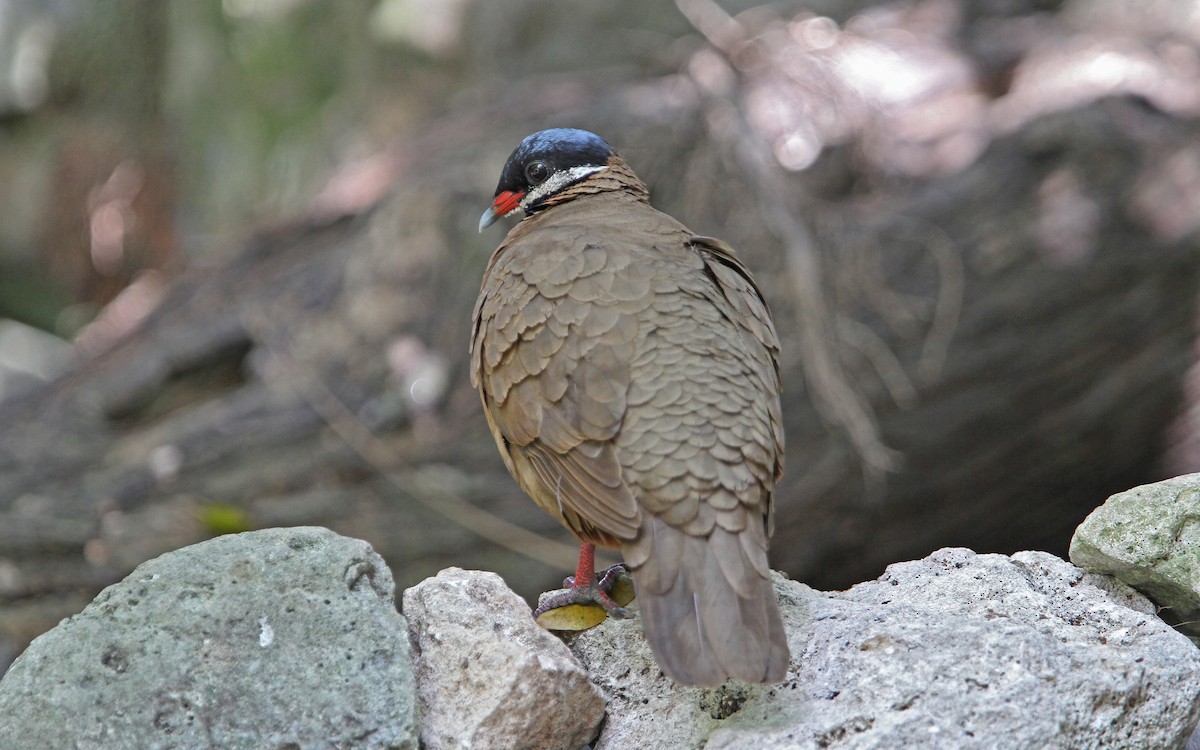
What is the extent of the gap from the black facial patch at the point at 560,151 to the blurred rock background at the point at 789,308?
291 centimetres

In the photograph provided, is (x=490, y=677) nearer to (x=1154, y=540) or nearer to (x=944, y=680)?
(x=944, y=680)

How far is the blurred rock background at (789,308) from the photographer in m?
7.43

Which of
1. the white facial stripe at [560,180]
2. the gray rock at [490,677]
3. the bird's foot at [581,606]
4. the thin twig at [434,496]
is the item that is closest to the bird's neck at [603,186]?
the white facial stripe at [560,180]

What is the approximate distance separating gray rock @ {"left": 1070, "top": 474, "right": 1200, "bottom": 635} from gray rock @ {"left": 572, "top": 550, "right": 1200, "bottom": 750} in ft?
0.38

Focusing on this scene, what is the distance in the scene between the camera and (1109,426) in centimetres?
787

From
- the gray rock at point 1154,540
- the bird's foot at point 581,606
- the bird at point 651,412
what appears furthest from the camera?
the bird's foot at point 581,606

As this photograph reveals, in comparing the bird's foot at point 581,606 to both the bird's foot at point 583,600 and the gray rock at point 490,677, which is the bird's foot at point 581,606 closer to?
the bird's foot at point 583,600

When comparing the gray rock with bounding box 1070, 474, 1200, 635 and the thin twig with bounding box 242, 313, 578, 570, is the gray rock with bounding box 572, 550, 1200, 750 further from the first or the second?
the thin twig with bounding box 242, 313, 578, 570

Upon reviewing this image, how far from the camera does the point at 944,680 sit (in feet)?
10.3

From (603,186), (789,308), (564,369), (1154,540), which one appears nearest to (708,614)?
(564,369)

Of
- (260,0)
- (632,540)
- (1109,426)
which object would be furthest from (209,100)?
(632,540)

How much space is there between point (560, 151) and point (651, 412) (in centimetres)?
147

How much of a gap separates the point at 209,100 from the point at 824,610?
8133 mm

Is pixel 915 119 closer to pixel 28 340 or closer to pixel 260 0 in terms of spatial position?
pixel 260 0
